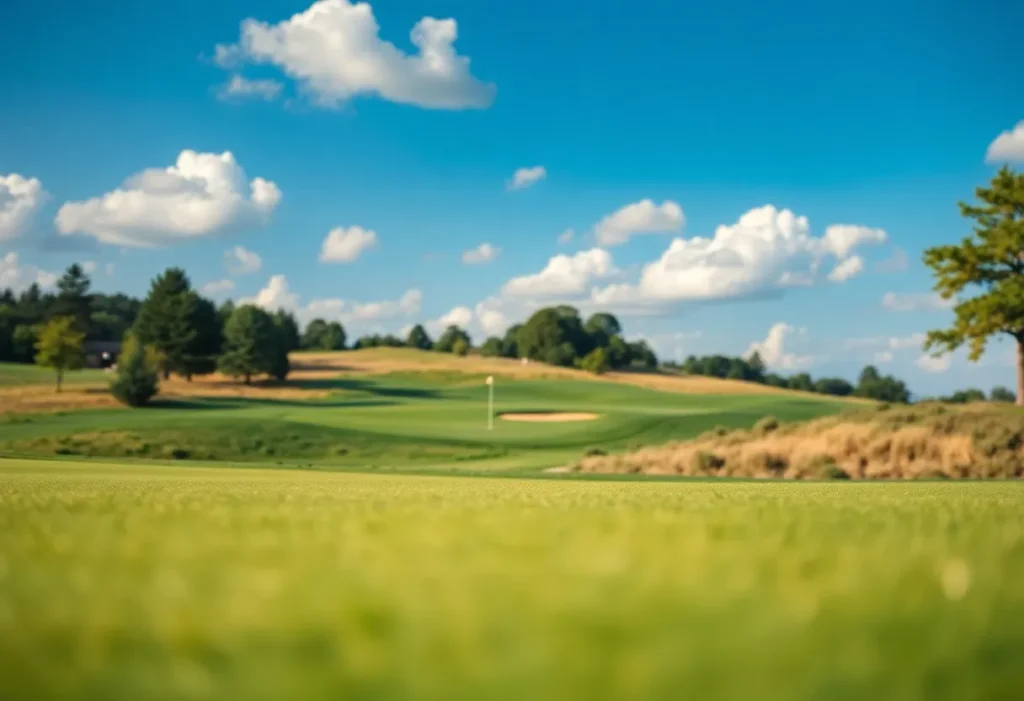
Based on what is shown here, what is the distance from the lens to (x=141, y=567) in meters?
2.01

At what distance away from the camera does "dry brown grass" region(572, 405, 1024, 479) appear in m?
24.1

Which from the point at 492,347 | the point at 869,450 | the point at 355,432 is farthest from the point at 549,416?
the point at 492,347

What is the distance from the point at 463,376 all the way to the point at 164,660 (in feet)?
270

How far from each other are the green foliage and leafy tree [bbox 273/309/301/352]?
86.7ft

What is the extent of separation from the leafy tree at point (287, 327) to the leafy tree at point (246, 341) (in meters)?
2.89

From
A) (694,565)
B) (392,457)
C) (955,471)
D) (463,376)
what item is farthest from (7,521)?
(463,376)

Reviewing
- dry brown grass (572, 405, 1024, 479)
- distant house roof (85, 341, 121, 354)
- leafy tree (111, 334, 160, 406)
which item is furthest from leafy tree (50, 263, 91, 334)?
dry brown grass (572, 405, 1024, 479)

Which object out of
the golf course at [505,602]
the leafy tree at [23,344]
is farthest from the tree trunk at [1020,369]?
the leafy tree at [23,344]

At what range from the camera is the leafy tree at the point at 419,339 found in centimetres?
12762

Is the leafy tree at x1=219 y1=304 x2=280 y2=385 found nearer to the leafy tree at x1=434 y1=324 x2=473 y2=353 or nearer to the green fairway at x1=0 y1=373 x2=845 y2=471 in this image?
the green fairway at x1=0 y1=373 x2=845 y2=471

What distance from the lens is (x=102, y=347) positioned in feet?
276

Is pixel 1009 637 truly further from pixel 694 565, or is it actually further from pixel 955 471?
pixel 955 471

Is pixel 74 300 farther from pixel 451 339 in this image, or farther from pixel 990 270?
pixel 990 270

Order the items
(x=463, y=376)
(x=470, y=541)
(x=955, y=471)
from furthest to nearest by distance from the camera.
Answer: (x=463, y=376)
(x=955, y=471)
(x=470, y=541)
